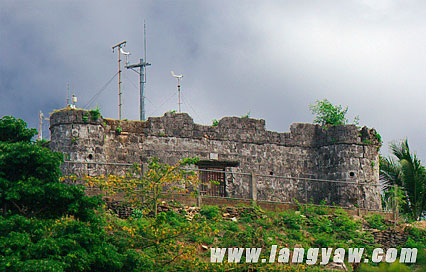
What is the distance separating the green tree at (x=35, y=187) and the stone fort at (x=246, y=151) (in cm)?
708

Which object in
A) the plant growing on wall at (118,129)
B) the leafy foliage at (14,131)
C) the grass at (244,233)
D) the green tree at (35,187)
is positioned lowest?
the grass at (244,233)

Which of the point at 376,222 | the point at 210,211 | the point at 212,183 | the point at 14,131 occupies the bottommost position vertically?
the point at 376,222

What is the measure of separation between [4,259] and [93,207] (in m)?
3.31

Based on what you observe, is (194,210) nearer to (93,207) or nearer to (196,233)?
(196,233)

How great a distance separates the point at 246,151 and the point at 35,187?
12190 mm

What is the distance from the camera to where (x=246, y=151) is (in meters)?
29.2

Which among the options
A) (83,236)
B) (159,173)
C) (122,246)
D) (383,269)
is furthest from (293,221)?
(383,269)

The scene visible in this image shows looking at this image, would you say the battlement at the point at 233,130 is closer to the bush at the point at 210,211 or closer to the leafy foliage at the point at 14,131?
the bush at the point at 210,211

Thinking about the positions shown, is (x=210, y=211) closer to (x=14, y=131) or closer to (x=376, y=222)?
(x=376, y=222)

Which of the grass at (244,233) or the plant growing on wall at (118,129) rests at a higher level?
the plant growing on wall at (118,129)

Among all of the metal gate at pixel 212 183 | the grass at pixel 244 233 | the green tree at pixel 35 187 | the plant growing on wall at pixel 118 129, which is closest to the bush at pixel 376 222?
the grass at pixel 244 233

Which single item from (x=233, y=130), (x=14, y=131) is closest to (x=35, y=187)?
(x=14, y=131)

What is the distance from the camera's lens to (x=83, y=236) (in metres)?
18.0

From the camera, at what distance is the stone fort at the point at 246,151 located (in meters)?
26.4
